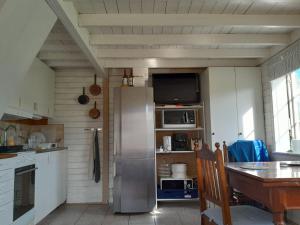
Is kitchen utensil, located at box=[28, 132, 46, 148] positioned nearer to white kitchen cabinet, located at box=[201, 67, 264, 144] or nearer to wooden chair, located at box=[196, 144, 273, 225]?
white kitchen cabinet, located at box=[201, 67, 264, 144]

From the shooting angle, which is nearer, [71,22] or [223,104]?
[71,22]

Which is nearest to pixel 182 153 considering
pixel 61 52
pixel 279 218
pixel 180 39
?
pixel 180 39

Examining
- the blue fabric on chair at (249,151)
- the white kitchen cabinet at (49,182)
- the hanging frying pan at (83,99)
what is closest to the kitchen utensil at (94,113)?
the hanging frying pan at (83,99)

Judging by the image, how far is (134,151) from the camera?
403 cm

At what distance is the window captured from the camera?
3.75 metres

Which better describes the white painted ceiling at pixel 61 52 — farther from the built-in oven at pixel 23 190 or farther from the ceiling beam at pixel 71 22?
the built-in oven at pixel 23 190

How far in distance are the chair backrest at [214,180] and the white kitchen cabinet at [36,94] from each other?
230 centimetres

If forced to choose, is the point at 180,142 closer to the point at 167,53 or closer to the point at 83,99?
the point at 167,53

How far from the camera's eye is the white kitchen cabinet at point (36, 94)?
11.3 ft

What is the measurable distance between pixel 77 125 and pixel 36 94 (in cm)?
104

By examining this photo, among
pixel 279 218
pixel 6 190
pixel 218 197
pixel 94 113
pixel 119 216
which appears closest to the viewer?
pixel 279 218

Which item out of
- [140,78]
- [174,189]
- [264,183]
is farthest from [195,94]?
[264,183]

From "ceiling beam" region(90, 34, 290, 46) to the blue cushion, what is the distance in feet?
7.03

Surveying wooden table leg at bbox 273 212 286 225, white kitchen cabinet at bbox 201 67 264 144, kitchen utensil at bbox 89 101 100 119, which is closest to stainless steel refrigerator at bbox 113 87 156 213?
kitchen utensil at bbox 89 101 100 119
